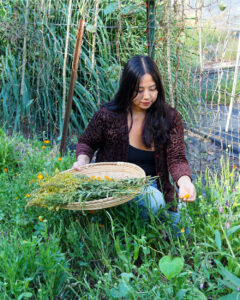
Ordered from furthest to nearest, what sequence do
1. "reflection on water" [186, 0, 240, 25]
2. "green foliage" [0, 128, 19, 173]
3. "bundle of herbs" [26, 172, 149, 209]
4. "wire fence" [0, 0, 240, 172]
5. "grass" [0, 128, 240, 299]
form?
1. "wire fence" [0, 0, 240, 172]
2. "green foliage" [0, 128, 19, 173]
3. "reflection on water" [186, 0, 240, 25]
4. "bundle of herbs" [26, 172, 149, 209]
5. "grass" [0, 128, 240, 299]

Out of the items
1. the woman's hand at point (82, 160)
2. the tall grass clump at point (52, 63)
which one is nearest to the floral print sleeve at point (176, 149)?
the woman's hand at point (82, 160)

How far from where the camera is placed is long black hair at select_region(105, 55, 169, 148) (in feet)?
6.49

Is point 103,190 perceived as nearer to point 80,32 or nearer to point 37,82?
point 80,32

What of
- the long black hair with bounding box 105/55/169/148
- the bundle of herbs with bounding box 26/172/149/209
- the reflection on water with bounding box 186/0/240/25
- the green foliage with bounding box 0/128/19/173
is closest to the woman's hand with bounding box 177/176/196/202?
the bundle of herbs with bounding box 26/172/149/209

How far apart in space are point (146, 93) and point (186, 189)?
1.95 ft

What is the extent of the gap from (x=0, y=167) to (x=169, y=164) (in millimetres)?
1363

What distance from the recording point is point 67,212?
6.33 ft

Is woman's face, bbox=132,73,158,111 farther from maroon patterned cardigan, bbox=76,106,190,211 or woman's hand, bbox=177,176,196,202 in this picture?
woman's hand, bbox=177,176,196,202

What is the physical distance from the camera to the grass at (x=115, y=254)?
1.31 m

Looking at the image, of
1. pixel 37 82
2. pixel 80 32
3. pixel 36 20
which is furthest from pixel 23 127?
pixel 80 32

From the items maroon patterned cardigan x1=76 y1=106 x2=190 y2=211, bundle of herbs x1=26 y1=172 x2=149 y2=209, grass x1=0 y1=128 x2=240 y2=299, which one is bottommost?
grass x1=0 y1=128 x2=240 y2=299

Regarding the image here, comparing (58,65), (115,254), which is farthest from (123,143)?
(58,65)

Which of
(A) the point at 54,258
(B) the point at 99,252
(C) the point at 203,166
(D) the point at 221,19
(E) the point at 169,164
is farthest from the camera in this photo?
(C) the point at 203,166

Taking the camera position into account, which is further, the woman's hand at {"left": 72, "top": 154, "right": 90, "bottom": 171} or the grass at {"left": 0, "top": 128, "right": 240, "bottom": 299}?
the woman's hand at {"left": 72, "top": 154, "right": 90, "bottom": 171}
